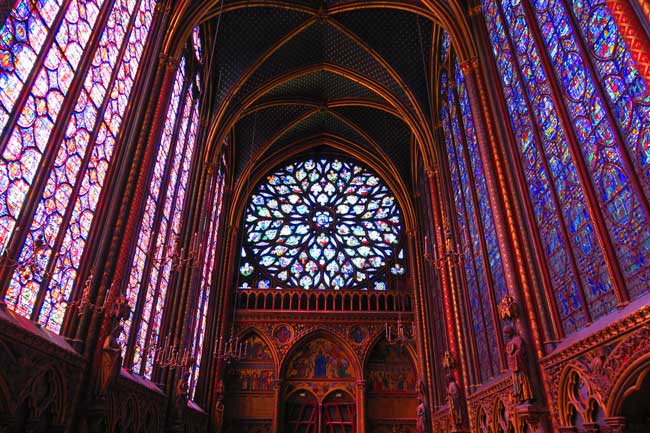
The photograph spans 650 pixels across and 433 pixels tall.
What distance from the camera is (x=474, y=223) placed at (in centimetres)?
1317

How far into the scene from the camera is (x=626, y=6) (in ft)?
20.0

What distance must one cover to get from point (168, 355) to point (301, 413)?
7.92m

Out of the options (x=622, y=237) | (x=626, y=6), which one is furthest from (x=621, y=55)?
(x=622, y=237)

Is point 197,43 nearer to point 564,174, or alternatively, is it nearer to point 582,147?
point 564,174

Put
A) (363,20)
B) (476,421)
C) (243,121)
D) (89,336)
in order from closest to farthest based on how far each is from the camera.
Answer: (89,336) → (476,421) → (363,20) → (243,121)

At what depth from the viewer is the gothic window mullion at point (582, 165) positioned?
6.82 m

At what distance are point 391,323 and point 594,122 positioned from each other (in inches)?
557

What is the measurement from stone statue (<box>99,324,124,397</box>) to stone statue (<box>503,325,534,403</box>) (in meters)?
7.05

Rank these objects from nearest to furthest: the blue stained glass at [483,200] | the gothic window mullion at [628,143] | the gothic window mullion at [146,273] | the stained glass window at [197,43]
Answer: the gothic window mullion at [628,143], the gothic window mullion at [146,273], the blue stained glass at [483,200], the stained glass window at [197,43]

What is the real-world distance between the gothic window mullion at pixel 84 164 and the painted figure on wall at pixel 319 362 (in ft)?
44.4

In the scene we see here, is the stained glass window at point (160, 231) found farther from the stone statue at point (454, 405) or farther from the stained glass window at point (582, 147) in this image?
the stone statue at point (454, 405)

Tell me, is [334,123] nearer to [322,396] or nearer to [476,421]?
[322,396]

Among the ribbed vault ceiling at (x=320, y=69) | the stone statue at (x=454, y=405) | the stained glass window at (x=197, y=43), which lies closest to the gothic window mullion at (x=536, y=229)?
the stone statue at (x=454, y=405)

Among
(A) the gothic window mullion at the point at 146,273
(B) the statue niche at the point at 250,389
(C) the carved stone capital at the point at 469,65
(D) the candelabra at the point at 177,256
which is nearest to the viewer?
(D) the candelabra at the point at 177,256
